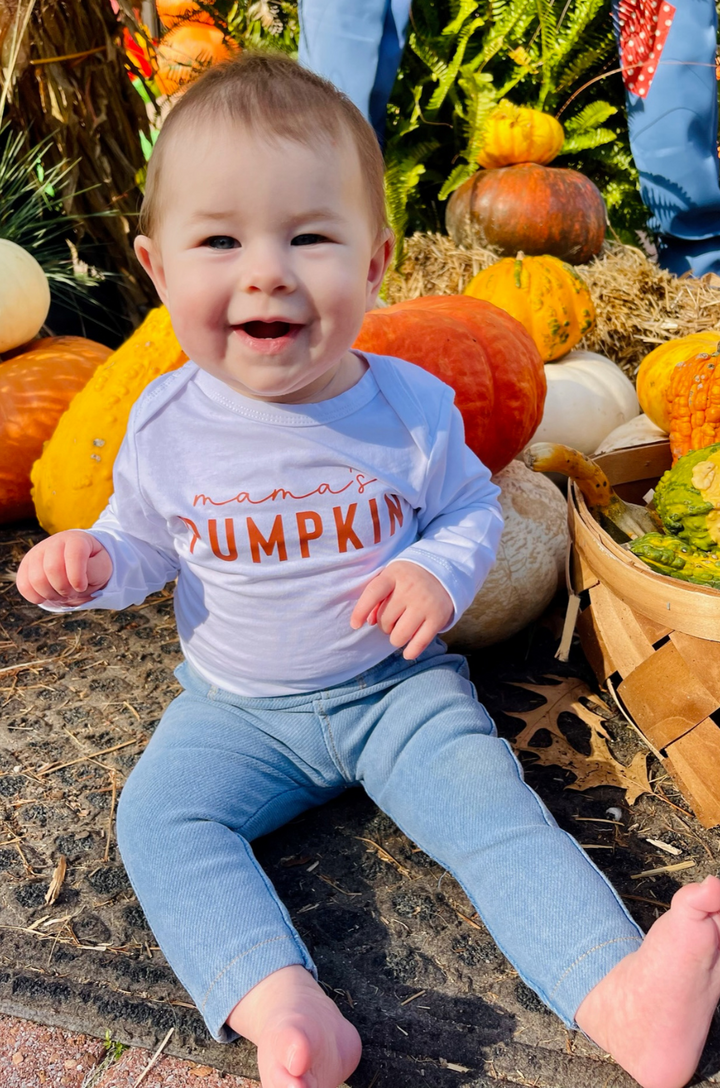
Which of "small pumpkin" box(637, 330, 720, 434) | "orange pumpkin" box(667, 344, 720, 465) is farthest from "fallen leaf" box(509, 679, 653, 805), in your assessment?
"small pumpkin" box(637, 330, 720, 434)

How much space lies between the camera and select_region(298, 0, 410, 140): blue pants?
320 centimetres

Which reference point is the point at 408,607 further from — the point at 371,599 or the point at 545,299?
the point at 545,299

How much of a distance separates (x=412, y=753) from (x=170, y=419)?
2.36 feet

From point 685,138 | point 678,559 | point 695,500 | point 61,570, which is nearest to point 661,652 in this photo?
point 678,559

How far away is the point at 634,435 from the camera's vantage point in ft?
8.51

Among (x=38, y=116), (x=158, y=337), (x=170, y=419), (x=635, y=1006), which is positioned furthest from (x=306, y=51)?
(x=635, y=1006)

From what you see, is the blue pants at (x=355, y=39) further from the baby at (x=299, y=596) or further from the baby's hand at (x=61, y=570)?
the baby's hand at (x=61, y=570)

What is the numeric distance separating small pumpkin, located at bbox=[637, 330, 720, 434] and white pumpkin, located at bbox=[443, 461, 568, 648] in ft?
1.30

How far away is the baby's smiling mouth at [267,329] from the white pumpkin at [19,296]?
1.77 m

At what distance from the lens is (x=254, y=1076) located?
48.0 inches

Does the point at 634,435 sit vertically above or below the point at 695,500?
below

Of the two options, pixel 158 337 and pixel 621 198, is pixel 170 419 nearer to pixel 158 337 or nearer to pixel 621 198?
pixel 158 337

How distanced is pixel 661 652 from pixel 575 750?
31 centimetres

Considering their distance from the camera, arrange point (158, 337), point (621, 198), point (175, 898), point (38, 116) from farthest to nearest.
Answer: point (621, 198)
point (38, 116)
point (158, 337)
point (175, 898)
